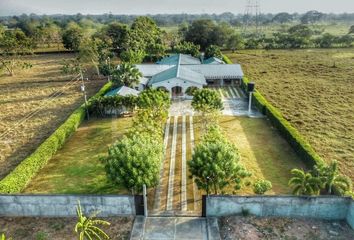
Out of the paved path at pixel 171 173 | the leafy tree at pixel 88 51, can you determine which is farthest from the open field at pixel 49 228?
the leafy tree at pixel 88 51

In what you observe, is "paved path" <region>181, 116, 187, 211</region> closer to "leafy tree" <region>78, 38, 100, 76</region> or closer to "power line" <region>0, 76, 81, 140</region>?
"power line" <region>0, 76, 81, 140</region>

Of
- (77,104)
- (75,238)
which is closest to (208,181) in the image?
(75,238)

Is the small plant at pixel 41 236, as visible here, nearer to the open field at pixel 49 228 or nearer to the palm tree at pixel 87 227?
the open field at pixel 49 228

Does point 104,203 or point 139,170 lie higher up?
point 139,170

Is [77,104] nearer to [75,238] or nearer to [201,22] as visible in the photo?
[75,238]

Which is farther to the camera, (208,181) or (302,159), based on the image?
(302,159)

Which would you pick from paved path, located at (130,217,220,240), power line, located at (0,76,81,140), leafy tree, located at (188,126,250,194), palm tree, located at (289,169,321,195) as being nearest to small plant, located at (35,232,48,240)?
paved path, located at (130,217,220,240)
